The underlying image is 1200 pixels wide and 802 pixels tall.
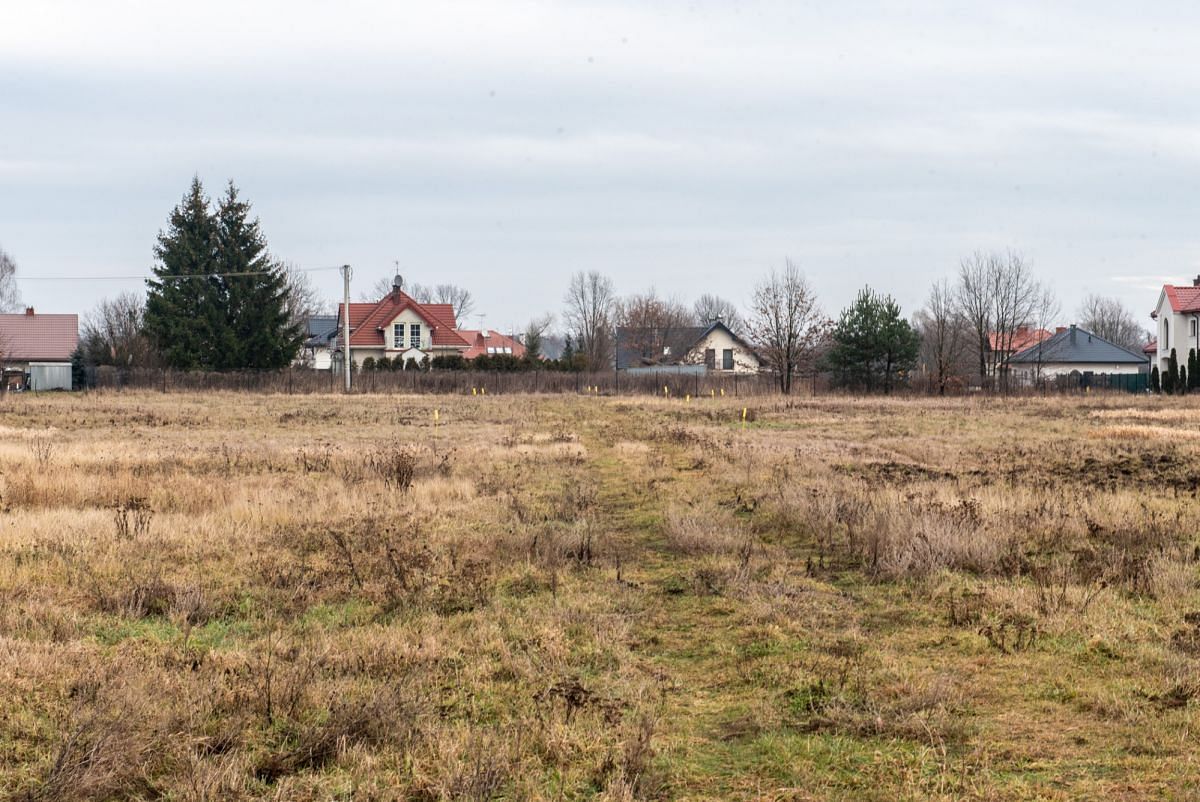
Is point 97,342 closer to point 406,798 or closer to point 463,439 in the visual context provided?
point 463,439

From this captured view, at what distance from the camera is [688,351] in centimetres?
8538

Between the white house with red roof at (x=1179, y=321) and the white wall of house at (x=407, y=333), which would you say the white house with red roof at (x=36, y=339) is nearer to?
the white wall of house at (x=407, y=333)

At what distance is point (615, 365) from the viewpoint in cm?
9638

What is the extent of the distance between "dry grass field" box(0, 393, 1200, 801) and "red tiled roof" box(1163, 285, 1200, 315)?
2013 inches

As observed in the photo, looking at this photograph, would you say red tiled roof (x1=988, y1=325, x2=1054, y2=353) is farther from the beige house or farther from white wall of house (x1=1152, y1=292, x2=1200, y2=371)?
the beige house

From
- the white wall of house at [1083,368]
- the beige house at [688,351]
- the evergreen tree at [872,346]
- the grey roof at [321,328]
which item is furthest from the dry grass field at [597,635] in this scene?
the grey roof at [321,328]

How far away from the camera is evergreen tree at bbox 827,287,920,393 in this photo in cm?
5872

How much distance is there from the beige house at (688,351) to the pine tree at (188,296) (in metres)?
30.4

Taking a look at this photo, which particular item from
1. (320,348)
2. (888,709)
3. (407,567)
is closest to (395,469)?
(407,567)

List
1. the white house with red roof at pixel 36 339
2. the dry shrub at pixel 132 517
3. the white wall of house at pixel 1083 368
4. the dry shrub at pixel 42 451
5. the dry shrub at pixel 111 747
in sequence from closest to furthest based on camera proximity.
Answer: the dry shrub at pixel 111 747 → the dry shrub at pixel 132 517 → the dry shrub at pixel 42 451 → the white house with red roof at pixel 36 339 → the white wall of house at pixel 1083 368

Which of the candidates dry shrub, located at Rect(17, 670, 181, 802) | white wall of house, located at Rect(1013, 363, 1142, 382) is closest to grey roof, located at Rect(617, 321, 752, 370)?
white wall of house, located at Rect(1013, 363, 1142, 382)

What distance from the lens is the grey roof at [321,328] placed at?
92000 millimetres

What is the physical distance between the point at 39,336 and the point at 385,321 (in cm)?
2333

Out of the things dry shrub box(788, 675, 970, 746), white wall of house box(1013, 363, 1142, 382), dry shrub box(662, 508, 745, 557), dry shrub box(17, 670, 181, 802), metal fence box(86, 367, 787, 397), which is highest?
white wall of house box(1013, 363, 1142, 382)
